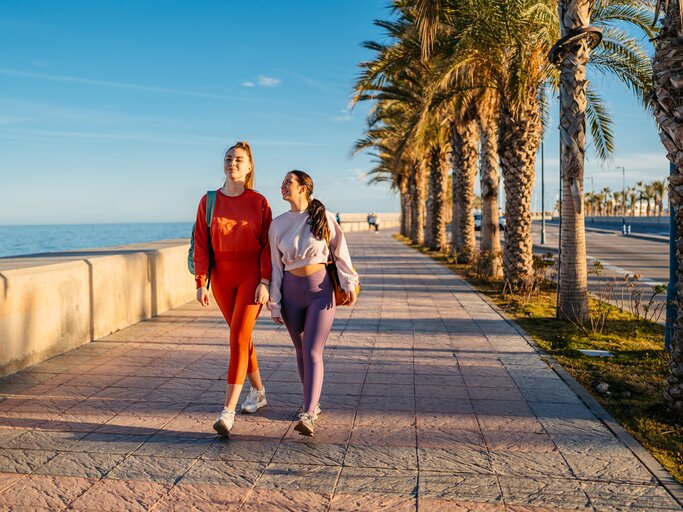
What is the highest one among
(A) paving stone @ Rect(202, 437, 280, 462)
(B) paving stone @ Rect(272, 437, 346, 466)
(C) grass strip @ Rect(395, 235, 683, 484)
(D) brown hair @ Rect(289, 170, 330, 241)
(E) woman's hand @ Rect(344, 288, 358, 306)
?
(D) brown hair @ Rect(289, 170, 330, 241)

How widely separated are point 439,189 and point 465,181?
528 centimetres

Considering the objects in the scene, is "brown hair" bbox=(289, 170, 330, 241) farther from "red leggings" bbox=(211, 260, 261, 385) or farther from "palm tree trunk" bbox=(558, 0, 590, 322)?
"palm tree trunk" bbox=(558, 0, 590, 322)

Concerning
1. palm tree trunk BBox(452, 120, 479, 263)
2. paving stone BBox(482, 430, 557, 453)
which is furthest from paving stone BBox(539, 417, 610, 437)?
palm tree trunk BBox(452, 120, 479, 263)

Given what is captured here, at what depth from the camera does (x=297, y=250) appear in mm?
4098

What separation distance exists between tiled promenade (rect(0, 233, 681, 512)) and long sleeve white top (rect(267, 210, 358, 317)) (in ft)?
3.37

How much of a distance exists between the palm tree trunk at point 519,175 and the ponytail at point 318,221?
858cm

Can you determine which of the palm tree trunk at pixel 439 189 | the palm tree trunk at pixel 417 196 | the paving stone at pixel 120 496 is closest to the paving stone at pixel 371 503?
the paving stone at pixel 120 496

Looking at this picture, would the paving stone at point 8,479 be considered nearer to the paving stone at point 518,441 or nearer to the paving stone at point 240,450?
the paving stone at point 240,450

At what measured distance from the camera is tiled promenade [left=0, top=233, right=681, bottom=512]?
328 centimetres

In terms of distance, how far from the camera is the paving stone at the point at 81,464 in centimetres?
354

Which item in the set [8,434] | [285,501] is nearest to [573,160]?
[285,501]

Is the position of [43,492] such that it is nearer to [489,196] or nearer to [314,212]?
[314,212]

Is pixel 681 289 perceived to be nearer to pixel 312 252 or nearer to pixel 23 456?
pixel 312 252

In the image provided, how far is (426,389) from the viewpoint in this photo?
5.43 meters
